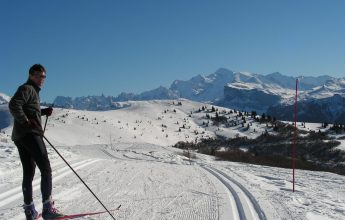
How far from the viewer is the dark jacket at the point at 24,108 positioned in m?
5.66

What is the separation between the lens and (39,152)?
6059 mm

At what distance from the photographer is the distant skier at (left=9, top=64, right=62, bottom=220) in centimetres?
582

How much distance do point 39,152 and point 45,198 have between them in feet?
2.37

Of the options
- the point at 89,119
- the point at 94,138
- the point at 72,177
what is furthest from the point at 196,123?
the point at 72,177

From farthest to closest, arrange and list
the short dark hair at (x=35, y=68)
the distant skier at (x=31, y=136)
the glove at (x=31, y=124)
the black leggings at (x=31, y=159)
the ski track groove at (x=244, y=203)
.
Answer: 1. the ski track groove at (x=244, y=203)
2. the short dark hair at (x=35, y=68)
3. the black leggings at (x=31, y=159)
4. the distant skier at (x=31, y=136)
5. the glove at (x=31, y=124)

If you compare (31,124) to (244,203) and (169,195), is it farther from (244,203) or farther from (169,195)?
(244,203)

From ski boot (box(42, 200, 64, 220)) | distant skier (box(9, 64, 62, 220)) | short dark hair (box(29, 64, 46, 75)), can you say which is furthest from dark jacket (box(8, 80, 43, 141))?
ski boot (box(42, 200, 64, 220))

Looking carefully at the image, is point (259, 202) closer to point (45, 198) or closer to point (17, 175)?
point (45, 198)

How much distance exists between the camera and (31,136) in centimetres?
596

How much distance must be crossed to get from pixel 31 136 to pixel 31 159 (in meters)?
0.40

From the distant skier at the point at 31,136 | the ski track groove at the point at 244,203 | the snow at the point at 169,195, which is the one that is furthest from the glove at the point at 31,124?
the ski track groove at the point at 244,203

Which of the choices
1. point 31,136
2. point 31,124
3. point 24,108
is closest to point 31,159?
point 31,136

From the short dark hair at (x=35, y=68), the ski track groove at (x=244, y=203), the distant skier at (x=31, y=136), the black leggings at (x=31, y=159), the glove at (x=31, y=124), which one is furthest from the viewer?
the ski track groove at (x=244, y=203)

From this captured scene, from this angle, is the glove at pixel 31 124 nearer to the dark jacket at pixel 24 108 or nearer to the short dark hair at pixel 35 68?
the dark jacket at pixel 24 108
